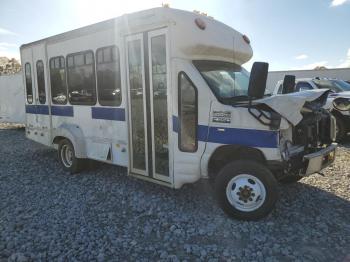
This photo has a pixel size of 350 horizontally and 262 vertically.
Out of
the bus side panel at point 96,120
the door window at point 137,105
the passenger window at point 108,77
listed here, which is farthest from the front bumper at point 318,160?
the passenger window at point 108,77

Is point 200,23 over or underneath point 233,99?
over

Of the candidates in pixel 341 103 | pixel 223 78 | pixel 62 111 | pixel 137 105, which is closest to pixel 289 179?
pixel 223 78

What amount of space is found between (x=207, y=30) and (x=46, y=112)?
14.3ft

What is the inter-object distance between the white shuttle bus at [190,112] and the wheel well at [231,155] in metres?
0.01

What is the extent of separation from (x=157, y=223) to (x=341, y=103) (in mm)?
7756

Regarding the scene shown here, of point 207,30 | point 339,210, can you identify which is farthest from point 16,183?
point 339,210

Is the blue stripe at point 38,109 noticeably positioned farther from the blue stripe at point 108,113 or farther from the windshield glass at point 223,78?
the windshield glass at point 223,78

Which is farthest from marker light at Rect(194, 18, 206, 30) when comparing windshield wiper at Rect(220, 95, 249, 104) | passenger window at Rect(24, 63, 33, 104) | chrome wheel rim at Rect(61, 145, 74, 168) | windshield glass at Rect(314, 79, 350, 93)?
windshield glass at Rect(314, 79, 350, 93)

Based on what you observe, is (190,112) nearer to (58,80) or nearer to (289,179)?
(289,179)

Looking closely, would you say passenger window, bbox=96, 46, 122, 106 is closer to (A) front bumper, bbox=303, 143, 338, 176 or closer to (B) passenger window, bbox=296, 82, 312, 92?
(A) front bumper, bbox=303, 143, 338, 176

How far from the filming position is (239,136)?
14.7 feet

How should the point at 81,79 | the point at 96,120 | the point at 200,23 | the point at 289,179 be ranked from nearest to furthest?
the point at 200,23 → the point at 289,179 → the point at 96,120 → the point at 81,79

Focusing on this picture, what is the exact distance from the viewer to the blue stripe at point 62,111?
697cm

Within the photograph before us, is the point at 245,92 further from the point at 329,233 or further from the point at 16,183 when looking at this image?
the point at 16,183
